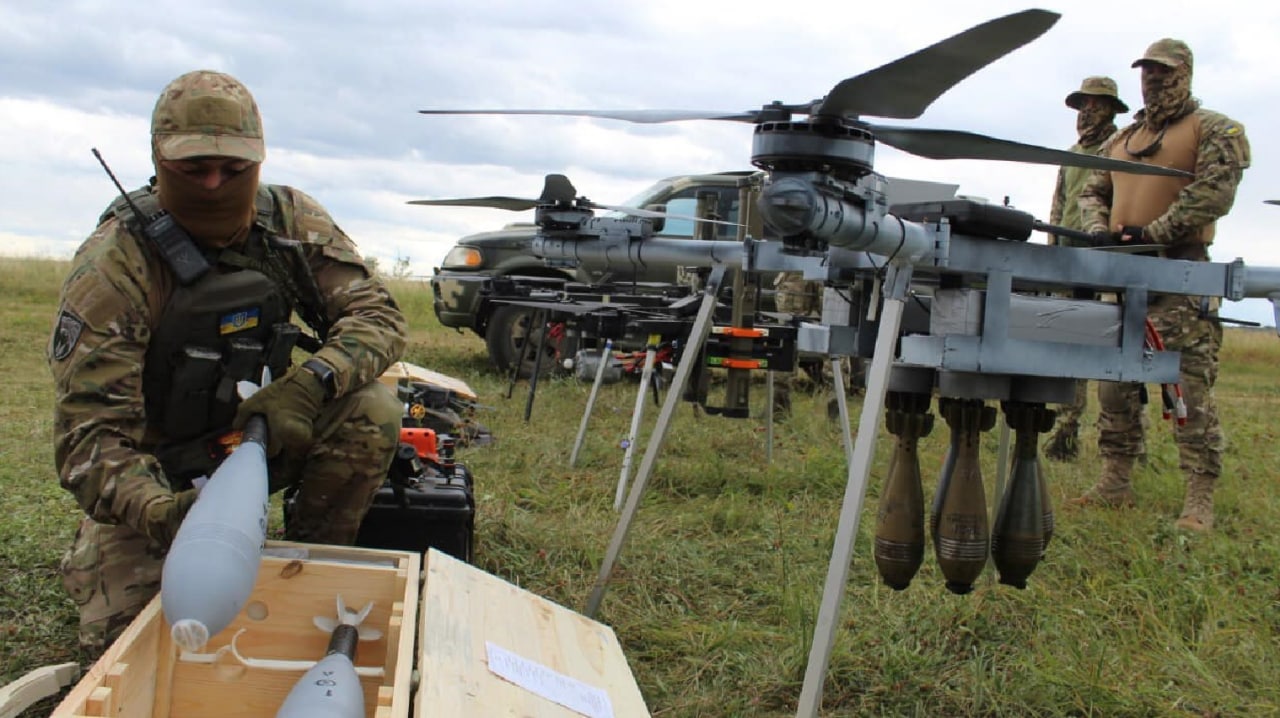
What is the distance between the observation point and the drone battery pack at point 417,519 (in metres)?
3.79

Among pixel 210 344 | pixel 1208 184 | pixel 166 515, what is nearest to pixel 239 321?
pixel 210 344

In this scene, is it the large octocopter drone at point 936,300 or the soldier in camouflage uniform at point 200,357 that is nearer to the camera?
the large octocopter drone at point 936,300

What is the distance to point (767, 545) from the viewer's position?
4785mm

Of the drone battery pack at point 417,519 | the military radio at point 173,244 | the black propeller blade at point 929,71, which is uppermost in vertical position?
the black propeller blade at point 929,71

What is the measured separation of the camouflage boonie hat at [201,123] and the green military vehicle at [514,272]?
637 centimetres

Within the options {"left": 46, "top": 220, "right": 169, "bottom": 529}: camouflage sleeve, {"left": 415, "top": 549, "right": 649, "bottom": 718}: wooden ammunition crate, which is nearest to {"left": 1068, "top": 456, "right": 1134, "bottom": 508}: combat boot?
{"left": 415, "top": 549, "right": 649, "bottom": 718}: wooden ammunition crate

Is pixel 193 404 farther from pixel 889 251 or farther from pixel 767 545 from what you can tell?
pixel 767 545

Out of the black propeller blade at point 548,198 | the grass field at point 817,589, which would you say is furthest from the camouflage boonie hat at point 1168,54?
the black propeller blade at point 548,198

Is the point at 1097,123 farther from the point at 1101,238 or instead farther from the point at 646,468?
the point at 646,468

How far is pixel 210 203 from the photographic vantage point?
325 cm

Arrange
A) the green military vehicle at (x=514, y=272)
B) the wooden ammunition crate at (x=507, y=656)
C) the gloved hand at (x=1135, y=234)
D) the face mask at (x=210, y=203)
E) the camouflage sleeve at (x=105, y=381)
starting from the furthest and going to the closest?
the green military vehicle at (x=514, y=272)
the gloved hand at (x=1135, y=234)
the face mask at (x=210, y=203)
the camouflage sleeve at (x=105, y=381)
the wooden ammunition crate at (x=507, y=656)

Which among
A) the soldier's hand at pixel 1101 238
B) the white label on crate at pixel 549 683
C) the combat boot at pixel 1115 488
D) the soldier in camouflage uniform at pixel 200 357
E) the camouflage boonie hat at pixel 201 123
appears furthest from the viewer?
the combat boot at pixel 1115 488

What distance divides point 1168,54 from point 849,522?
3916 millimetres

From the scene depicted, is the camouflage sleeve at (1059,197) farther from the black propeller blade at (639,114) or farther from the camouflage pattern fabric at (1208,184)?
the black propeller blade at (639,114)
